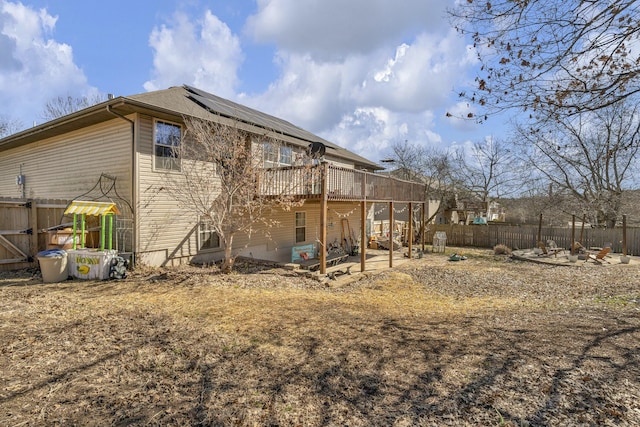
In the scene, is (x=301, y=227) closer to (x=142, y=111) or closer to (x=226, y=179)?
(x=226, y=179)

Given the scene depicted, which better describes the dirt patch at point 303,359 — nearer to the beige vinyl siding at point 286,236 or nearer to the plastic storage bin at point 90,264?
the plastic storage bin at point 90,264

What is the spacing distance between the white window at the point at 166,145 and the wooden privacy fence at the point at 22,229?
3.12 metres

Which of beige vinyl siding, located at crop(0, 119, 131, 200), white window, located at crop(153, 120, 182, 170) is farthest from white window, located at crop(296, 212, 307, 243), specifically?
beige vinyl siding, located at crop(0, 119, 131, 200)

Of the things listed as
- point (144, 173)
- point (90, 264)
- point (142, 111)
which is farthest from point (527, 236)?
point (90, 264)

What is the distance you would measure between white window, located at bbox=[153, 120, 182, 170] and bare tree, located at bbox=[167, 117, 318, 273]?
162 millimetres

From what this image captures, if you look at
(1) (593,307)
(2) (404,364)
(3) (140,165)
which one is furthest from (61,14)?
(1) (593,307)

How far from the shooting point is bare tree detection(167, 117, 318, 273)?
28.4ft

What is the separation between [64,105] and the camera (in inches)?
1072

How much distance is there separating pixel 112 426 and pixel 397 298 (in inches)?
248

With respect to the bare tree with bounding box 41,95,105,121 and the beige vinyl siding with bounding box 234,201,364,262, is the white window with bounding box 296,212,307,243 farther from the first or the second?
the bare tree with bounding box 41,95,105,121

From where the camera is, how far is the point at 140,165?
8.89 meters

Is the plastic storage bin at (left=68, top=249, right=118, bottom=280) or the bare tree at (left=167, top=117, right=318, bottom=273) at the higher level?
the bare tree at (left=167, top=117, right=318, bottom=273)

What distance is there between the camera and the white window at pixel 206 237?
1056cm

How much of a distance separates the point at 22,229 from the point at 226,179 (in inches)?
234
